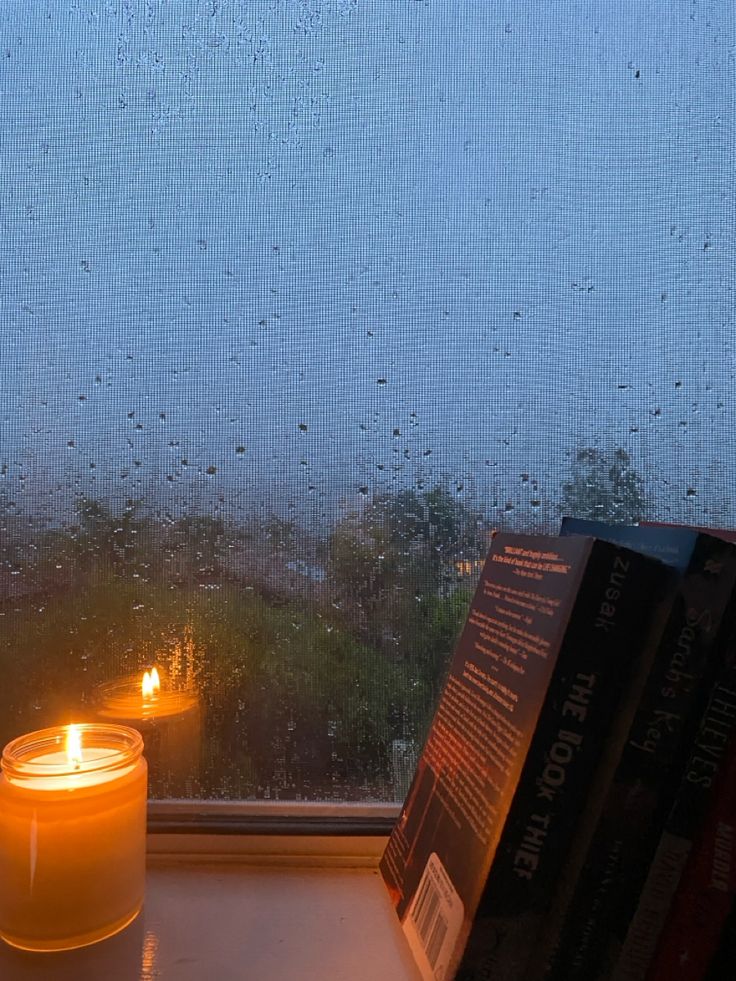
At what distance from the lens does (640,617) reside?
396 millimetres

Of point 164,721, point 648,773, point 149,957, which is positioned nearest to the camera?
point 648,773

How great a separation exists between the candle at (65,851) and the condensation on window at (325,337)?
15 centimetres

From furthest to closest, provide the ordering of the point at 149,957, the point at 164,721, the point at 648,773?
the point at 164,721 < the point at 149,957 < the point at 648,773

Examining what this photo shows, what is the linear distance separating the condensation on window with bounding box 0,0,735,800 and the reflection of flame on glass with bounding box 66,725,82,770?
0.10 metres

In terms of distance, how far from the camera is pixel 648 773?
15.3 inches

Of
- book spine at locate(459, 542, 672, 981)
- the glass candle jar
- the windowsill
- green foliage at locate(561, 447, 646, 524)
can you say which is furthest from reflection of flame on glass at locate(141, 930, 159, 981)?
green foliage at locate(561, 447, 646, 524)

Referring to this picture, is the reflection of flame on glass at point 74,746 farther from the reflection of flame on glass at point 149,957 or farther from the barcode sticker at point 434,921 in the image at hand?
the barcode sticker at point 434,921

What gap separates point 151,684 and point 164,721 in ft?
0.13

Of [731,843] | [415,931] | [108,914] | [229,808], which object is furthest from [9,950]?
[731,843]

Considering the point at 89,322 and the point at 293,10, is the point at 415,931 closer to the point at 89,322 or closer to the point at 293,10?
the point at 89,322

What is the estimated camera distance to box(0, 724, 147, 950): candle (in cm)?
47

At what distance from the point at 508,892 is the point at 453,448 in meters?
0.39

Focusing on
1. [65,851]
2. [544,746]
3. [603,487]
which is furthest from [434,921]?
[603,487]

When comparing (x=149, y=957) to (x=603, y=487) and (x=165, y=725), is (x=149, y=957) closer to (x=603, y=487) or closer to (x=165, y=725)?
(x=165, y=725)
